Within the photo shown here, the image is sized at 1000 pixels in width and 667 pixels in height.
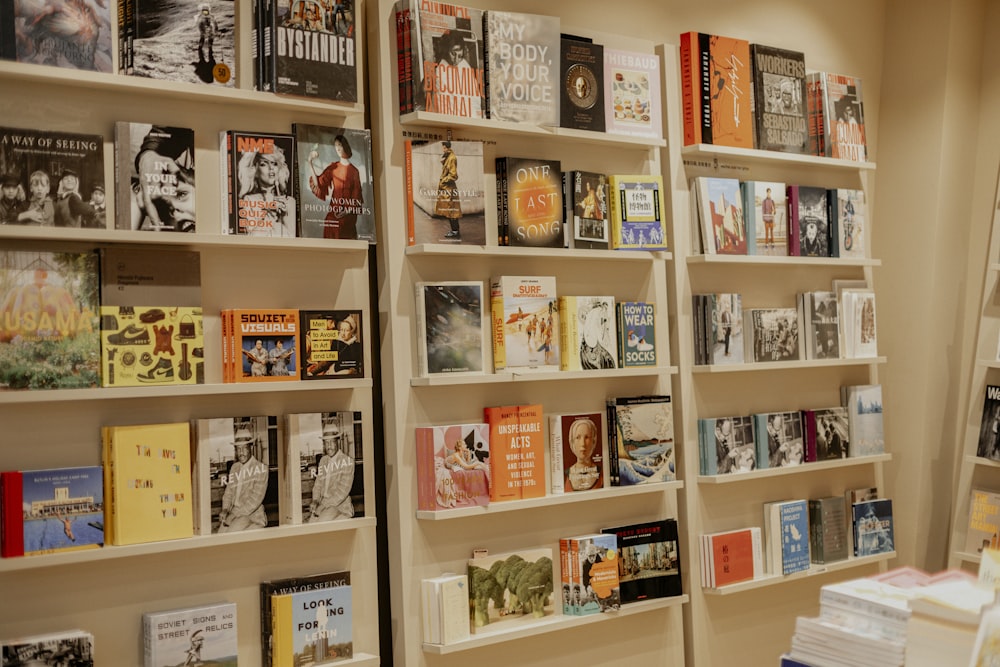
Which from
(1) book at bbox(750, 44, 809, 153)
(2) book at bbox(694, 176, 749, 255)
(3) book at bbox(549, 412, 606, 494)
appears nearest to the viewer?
(3) book at bbox(549, 412, 606, 494)

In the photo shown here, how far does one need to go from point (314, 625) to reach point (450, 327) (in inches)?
37.8

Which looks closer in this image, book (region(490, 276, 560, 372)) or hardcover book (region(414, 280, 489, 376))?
hardcover book (region(414, 280, 489, 376))

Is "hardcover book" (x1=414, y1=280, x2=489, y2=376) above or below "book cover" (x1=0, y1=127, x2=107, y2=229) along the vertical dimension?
below

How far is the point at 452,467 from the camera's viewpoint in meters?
3.20

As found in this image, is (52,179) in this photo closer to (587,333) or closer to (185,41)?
(185,41)

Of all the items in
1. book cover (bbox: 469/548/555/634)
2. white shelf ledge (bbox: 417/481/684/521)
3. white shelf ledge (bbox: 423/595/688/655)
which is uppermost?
white shelf ledge (bbox: 417/481/684/521)

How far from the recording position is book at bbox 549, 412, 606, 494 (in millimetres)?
3477

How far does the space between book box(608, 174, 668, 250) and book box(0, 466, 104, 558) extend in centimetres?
189

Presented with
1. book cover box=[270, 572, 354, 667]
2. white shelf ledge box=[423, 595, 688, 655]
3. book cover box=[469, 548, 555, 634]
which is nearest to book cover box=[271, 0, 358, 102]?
book cover box=[270, 572, 354, 667]

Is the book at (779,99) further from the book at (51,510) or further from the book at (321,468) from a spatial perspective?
the book at (51,510)

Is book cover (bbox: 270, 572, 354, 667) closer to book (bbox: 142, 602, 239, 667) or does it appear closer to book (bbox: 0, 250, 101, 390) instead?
book (bbox: 142, 602, 239, 667)

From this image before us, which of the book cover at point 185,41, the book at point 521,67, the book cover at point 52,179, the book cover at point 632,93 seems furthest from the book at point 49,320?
the book cover at point 632,93

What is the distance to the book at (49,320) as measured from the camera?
2525 millimetres

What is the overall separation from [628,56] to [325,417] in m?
1.72
